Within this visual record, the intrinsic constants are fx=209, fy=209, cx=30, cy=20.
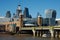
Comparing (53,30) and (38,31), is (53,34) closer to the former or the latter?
(53,30)

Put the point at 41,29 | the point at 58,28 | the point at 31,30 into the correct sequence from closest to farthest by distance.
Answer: the point at 58,28 < the point at 41,29 < the point at 31,30

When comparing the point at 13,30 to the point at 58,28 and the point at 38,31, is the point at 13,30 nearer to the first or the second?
the point at 38,31

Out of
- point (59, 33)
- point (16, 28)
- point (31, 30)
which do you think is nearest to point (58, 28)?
point (59, 33)

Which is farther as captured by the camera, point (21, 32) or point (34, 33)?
point (21, 32)

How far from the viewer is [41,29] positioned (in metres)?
152

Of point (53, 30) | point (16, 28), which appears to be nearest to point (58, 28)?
point (53, 30)

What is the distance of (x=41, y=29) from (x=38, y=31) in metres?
7.36

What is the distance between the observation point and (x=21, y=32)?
173m

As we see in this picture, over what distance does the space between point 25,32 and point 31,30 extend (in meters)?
7.36

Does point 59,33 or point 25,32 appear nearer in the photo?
point 59,33

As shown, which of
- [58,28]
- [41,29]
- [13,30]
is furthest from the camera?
[13,30]

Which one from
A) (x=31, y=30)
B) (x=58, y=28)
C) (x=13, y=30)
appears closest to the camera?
(x=58, y=28)

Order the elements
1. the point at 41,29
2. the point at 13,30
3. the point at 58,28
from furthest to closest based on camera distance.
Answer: the point at 13,30 → the point at 41,29 → the point at 58,28

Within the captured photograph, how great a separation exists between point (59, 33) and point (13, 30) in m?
52.2
